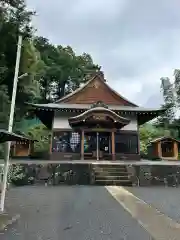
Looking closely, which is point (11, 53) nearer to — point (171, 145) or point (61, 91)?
point (171, 145)

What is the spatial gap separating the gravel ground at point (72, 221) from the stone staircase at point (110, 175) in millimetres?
3655

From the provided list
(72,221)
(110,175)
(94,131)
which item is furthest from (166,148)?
(72,221)

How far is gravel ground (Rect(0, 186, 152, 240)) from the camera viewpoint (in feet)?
13.4

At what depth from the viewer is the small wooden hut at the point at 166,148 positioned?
2109 cm

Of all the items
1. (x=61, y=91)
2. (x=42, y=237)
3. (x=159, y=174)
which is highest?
(x=61, y=91)

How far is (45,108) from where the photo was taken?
55.5ft

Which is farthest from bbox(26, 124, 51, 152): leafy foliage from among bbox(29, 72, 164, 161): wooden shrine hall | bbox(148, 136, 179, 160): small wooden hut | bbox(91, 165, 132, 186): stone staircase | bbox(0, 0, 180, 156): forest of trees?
bbox(91, 165, 132, 186): stone staircase

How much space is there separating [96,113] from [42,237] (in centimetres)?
1309

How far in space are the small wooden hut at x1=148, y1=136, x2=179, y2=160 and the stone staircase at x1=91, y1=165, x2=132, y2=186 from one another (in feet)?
31.6

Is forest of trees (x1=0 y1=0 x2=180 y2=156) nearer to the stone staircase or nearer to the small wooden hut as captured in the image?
the small wooden hut

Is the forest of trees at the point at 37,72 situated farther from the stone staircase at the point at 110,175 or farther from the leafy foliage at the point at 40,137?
the stone staircase at the point at 110,175

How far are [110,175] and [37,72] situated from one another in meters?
8.84

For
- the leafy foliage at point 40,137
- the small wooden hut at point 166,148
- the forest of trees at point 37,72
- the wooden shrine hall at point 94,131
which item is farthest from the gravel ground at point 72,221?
the leafy foliage at point 40,137

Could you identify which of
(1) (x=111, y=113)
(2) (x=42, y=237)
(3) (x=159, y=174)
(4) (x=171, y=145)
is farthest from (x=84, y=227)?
(4) (x=171, y=145)
